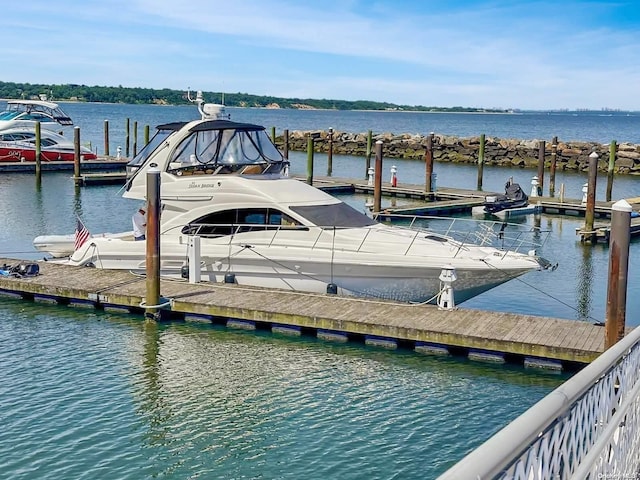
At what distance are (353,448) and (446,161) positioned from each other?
5257 centimetres

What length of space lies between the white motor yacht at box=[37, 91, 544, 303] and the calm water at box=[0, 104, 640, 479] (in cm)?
186

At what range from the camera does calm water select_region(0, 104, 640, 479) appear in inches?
362

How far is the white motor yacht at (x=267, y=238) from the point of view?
47.5 feet

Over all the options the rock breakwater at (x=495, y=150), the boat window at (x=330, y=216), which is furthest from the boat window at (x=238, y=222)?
the rock breakwater at (x=495, y=150)

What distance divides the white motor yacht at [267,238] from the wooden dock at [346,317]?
0.52 metres

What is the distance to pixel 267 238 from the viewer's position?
15.5 m

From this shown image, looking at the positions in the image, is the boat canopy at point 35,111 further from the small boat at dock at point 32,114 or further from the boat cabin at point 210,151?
the boat cabin at point 210,151

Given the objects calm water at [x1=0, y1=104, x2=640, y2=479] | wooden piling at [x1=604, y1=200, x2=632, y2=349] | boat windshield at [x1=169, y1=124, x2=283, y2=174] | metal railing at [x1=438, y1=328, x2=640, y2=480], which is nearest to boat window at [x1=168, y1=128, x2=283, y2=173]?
boat windshield at [x1=169, y1=124, x2=283, y2=174]

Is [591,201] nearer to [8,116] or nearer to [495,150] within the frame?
[8,116]

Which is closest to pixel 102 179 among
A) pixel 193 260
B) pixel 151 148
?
pixel 151 148

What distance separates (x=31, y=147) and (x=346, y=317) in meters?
34.4

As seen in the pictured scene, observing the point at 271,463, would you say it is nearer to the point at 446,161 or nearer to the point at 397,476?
the point at 397,476

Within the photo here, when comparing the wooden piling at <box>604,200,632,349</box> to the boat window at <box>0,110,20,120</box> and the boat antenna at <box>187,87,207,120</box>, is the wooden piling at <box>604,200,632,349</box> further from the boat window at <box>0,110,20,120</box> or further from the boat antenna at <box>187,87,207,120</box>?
the boat window at <box>0,110,20,120</box>

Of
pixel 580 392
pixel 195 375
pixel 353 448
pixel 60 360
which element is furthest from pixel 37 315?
pixel 580 392
